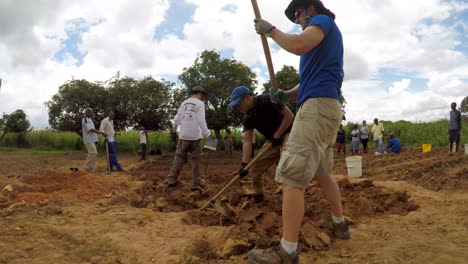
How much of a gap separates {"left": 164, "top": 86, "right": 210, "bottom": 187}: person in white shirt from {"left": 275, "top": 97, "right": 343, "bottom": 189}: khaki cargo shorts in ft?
11.3

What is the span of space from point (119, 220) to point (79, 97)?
14803mm

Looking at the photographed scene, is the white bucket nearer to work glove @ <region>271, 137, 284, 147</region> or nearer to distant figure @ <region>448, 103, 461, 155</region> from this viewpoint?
work glove @ <region>271, 137, 284, 147</region>

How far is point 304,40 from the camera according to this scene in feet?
6.71

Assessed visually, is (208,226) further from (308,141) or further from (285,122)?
(308,141)

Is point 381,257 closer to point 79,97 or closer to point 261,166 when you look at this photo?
point 261,166

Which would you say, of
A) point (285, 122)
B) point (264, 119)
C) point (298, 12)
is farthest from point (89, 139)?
point (298, 12)

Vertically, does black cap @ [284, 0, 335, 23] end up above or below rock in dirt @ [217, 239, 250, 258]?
above

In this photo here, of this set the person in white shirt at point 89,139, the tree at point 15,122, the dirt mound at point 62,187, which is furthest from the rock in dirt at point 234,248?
the tree at point 15,122

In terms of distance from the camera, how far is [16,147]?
72.1 ft

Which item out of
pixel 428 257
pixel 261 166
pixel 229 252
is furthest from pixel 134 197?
pixel 428 257

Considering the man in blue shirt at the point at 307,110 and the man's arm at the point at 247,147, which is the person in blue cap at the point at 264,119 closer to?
the man's arm at the point at 247,147

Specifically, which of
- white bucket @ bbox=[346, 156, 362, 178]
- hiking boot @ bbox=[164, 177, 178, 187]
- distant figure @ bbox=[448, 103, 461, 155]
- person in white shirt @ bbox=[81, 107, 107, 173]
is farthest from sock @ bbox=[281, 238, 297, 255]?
distant figure @ bbox=[448, 103, 461, 155]

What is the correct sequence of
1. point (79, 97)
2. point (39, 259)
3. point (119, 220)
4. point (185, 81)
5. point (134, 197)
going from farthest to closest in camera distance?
point (79, 97) → point (185, 81) → point (134, 197) → point (119, 220) → point (39, 259)

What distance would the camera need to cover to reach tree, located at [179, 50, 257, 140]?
13.3 m
